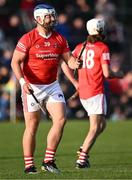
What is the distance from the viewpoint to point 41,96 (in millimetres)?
13852

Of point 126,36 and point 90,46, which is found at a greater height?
point 90,46

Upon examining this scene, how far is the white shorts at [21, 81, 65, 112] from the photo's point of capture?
1380 centimetres

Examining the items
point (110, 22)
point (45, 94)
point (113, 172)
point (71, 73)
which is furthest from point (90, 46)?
point (110, 22)

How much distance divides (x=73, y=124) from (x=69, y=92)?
2.11 meters

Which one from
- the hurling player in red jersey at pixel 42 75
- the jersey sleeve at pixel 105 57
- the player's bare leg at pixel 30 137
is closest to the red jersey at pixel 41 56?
the hurling player in red jersey at pixel 42 75

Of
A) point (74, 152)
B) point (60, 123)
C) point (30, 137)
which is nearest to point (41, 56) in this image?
point (60, 123)

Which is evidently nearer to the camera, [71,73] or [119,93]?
[71,73]

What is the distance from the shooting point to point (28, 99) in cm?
1385

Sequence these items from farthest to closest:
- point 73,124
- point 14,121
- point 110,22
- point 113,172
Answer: point 110,22 → point 14,121 → point 73,124 → point 113,172

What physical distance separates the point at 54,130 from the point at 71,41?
Result: 15.4 metres

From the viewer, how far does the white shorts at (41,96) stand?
13797 mm

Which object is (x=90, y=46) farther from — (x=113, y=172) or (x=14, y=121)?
(x=14, y=121)

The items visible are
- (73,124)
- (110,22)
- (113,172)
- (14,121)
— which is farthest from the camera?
(110,22)

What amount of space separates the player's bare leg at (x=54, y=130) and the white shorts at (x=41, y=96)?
0.10 metres
